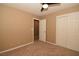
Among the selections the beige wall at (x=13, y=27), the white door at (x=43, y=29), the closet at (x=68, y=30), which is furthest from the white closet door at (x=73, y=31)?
the beige wall at (x=13, y=27)

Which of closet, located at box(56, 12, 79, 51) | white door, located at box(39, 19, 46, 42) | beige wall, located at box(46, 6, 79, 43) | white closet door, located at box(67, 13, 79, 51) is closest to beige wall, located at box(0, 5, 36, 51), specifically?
white door, located at box(39, 19, 46, 42)

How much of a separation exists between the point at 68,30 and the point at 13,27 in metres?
2.68

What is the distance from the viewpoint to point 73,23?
3.31m

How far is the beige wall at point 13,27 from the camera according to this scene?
2.99m

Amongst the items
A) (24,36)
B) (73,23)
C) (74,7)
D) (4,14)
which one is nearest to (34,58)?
(4,14)

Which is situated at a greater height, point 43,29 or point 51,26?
point 51,26

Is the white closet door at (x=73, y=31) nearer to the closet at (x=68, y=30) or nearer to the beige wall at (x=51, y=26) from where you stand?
the closet at (x=68, y=30)

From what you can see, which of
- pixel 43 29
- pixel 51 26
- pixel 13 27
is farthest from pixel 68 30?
pixel 13 27

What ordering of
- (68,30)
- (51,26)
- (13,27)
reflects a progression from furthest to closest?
(51,26)
(68,30)
(13,27)

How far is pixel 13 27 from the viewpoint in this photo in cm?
343

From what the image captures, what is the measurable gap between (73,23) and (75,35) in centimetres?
55

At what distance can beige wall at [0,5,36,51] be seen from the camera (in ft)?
9.81

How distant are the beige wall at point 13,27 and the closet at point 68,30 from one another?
1878 mm

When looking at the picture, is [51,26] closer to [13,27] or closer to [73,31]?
[73,31]
